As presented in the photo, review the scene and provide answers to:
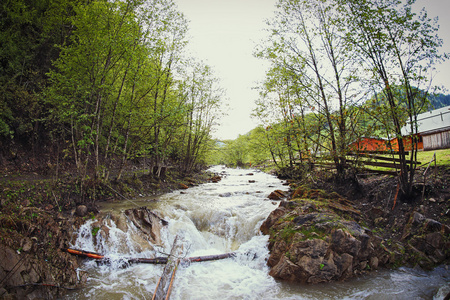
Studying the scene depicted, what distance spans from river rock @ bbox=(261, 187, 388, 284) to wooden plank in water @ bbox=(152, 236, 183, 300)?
281cm

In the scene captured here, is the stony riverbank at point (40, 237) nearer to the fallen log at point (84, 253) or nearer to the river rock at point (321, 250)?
the fallen log at point (84, 253)

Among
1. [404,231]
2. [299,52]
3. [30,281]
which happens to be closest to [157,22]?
[299,52]

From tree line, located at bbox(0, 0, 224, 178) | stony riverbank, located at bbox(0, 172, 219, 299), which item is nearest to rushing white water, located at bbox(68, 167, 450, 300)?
stony riverbank, located at bbox(0, 172, 219, 299)

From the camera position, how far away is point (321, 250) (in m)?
5.79

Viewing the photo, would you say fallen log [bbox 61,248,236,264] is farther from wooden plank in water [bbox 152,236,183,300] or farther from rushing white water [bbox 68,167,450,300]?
wooden plank in water [bbox 152,236,183,300]

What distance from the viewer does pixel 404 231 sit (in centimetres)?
657

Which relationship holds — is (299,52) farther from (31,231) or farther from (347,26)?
(31,231)

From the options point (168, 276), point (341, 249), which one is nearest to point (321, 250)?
point (341, 249)

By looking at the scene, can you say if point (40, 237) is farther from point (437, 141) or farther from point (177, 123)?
point (437, 141)

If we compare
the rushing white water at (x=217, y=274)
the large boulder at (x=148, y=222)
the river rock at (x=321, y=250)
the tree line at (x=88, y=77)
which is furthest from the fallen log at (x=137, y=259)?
the tree line at (x=88, y=77)

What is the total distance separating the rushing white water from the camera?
5.08 metres

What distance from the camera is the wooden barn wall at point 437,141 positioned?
21844 mm

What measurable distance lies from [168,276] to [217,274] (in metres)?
1.53

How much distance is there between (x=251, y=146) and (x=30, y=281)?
1847 centimetres
